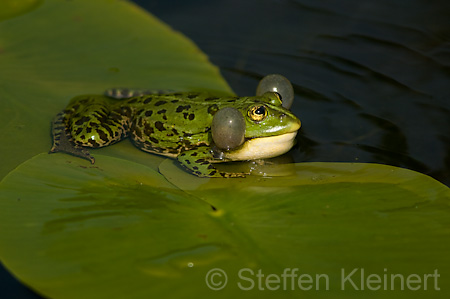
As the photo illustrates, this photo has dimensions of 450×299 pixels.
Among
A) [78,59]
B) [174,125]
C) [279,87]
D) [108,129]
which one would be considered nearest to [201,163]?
[174,125]

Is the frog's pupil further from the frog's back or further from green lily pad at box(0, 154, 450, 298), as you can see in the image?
green lily pad at box(0, 154, 450, 298)

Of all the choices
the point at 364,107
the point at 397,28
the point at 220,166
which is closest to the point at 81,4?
the point at 220,166

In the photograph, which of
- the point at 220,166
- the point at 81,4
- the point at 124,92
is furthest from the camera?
the point at 81,4

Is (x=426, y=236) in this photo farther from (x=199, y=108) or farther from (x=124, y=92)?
(x=124, y=92)

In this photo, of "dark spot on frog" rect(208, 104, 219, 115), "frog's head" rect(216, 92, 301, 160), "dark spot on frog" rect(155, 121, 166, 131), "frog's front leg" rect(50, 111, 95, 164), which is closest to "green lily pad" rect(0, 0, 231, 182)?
"frog's front leg" rect(50, 111, 95, 164)

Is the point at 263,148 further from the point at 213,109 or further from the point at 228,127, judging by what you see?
the point at 213,109

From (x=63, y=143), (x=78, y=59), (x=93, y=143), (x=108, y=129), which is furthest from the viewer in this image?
(x=78, y=59)

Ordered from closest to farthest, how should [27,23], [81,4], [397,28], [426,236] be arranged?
[426,236]
[27,23]
[81,4]
[397,28]
